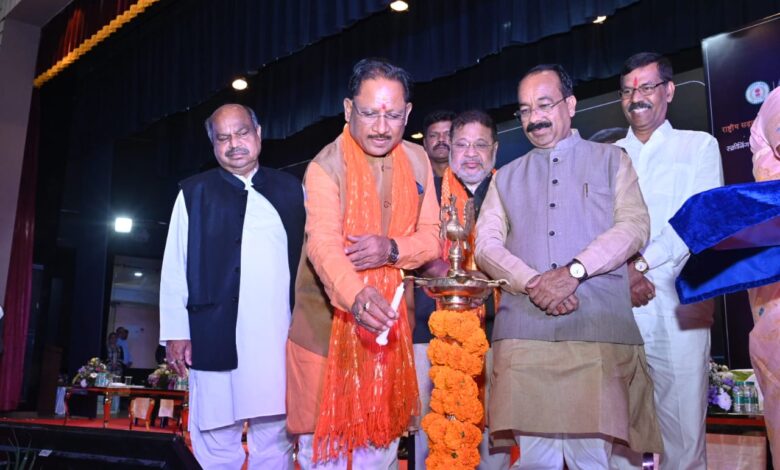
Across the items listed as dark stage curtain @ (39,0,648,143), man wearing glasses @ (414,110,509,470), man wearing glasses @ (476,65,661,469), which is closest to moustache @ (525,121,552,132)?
man wearing glasses @ (476,65,661,469)

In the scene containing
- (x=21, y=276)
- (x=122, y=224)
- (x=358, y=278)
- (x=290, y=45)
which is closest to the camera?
(x=358, y=278)

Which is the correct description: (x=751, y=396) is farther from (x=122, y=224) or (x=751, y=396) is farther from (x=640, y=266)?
(x=122, y=224)

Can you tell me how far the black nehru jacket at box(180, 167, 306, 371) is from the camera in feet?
10.7

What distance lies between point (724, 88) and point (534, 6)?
1709 mm

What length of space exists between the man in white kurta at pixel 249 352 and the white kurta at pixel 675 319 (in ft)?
4.95

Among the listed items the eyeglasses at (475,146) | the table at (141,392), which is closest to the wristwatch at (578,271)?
the eyeglasses at (475,146)

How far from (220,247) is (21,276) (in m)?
9.23

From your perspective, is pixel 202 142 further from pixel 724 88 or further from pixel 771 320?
pixel 771 320

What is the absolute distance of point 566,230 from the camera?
8.96 ft

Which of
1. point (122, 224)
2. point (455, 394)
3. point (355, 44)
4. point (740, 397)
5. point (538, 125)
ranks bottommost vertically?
point (740, 397)

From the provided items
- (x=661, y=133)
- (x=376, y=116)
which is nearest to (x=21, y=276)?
(x=376, y=116)

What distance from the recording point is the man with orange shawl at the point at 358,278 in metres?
2.75

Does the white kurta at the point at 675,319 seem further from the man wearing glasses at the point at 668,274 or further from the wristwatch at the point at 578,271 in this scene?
the wristwatch at the point at 578,271

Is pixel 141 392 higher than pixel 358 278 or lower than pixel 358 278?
lower
